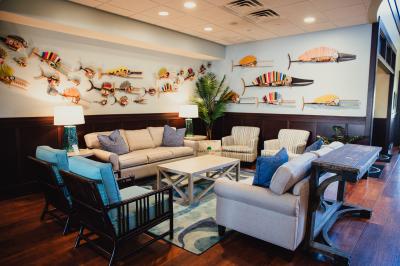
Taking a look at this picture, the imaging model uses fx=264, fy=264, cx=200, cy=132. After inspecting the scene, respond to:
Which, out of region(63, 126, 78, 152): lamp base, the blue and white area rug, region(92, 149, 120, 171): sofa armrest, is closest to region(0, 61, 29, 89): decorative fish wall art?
region(63, 126, 78, 152): lamp base

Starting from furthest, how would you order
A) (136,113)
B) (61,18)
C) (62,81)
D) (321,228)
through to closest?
(136,113) < (62,81) < (61,18) < (321,228)

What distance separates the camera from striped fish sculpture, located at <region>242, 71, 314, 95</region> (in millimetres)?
5508

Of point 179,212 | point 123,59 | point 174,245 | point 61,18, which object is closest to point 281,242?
point 174,245

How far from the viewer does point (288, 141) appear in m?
5.44

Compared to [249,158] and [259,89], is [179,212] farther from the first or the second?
[259,89]

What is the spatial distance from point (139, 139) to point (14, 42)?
233 centimetres

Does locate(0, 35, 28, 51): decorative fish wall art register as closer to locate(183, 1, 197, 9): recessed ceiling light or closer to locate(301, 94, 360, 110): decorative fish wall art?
locate(183, 1, 197, 9): recessed ceiling light

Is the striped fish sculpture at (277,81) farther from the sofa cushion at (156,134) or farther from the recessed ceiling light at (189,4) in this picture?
the recessed ceiling light at (189,4)

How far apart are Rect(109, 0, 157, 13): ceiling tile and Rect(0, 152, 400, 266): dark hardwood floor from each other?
2932 mm

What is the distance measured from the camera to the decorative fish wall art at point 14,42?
3.56 metres

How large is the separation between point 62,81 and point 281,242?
3.89 m

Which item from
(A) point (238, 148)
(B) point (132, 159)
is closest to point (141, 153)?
(B) point (132, 159)

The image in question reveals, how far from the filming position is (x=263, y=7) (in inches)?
151

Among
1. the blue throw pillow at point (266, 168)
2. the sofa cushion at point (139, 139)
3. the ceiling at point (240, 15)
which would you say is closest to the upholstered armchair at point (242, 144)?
the sofa cushion at point (139, 139)
